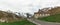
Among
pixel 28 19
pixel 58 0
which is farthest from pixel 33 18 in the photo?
pixel 58 0

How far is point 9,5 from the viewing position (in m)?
1.22

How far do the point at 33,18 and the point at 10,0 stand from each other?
0.85 ft

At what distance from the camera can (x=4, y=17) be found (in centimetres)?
117

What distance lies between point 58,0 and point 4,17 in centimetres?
50

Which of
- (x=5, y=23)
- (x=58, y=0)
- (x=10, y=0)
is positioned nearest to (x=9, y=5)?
(x=10, y=0)

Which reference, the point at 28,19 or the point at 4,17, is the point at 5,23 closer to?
the point at 4,17

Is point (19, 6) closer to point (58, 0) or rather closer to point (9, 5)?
point (9, 5)

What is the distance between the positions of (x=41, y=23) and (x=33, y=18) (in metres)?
0.09

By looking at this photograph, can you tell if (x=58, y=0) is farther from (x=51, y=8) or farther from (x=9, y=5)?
(x=9, y=5)

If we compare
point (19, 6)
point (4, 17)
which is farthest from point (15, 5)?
point (4, 17)

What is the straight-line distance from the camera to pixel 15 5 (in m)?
1.23

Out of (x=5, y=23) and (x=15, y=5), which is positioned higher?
(x=15, y=5)

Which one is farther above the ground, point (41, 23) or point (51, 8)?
point (51, 8)

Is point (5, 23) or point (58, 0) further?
point (58, 0)
